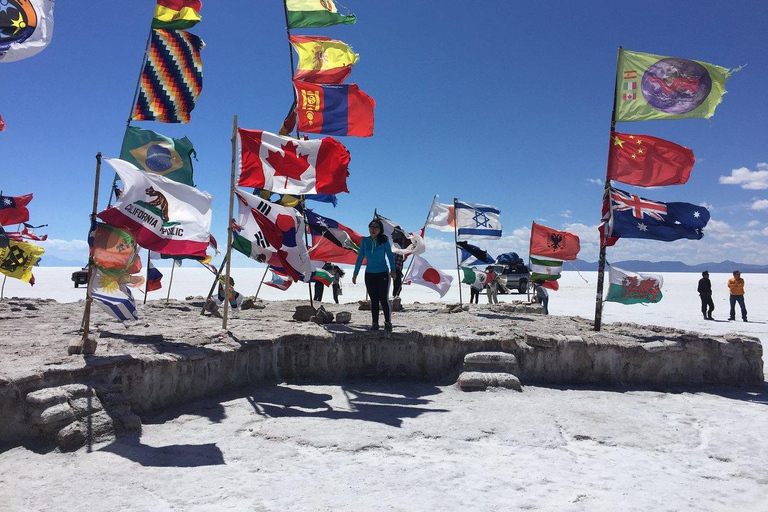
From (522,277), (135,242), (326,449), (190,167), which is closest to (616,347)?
(326,449)

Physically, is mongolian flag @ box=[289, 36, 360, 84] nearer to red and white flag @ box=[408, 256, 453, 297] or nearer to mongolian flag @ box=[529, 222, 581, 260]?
red and white flag @ box=[408, 256, 453, 297]

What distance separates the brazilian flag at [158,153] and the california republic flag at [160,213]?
274cm

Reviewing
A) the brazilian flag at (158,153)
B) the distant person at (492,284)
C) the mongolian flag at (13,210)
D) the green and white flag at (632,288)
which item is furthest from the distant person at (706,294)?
the mongolian flag at (13,210)

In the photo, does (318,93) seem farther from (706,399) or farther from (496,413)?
(706,399)

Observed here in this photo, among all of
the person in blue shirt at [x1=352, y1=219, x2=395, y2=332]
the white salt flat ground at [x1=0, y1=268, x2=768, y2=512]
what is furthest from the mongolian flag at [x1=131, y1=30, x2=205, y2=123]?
the white salt flat ground at [x1=0, y1=268, x2=768, y2=512]

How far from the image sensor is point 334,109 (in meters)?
9.90

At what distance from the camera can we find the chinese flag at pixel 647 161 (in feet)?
27.1

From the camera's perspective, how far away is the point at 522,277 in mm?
34312

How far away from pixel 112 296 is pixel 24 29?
2.97 metres

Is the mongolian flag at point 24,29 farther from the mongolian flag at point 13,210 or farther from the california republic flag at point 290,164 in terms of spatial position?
the mongolian flag at point 13,210

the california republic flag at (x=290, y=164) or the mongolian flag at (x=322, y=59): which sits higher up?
the mongolian flag at (x=322, y=59)

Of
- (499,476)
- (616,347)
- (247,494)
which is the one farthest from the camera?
(616,347)

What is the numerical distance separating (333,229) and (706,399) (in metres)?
6.80

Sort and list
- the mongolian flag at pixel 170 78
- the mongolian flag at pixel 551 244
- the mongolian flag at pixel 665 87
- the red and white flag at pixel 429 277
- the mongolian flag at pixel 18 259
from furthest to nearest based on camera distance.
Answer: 1. the mongolian flag at pixel 551 244
2. the red and white flag at pixel 429 277
3. the mongolian flag at pixel 18 259
4. the mongolian flag at pixel 170 78
5. the mongolian flag at pixel 665 87
